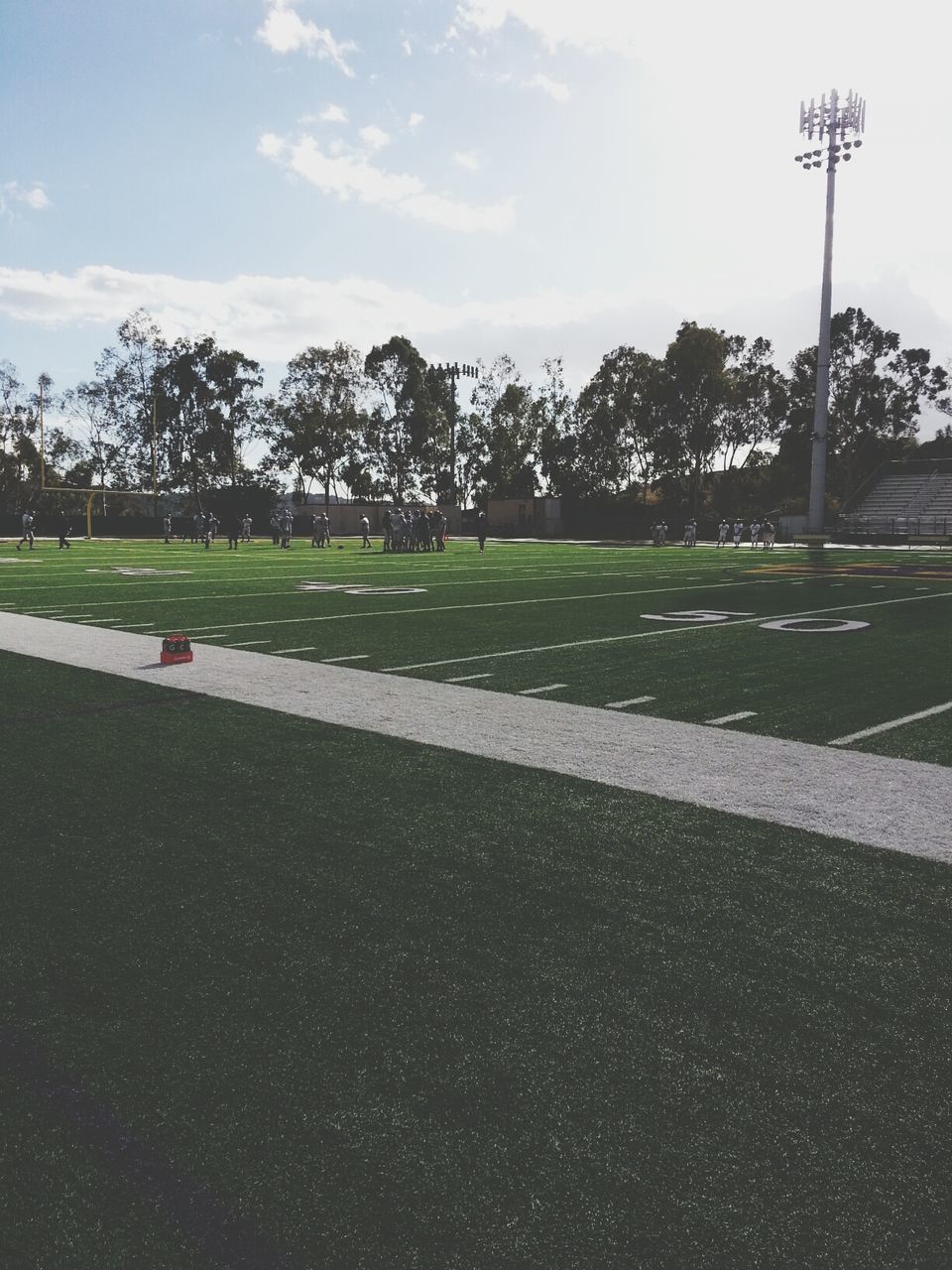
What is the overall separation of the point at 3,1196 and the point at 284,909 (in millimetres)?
1373

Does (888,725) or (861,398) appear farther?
(861,398)

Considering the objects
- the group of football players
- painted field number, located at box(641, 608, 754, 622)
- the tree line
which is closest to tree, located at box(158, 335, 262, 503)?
the tree line

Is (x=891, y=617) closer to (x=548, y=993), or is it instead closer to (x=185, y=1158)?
(x=548, y=993)

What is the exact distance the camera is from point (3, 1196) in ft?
6.34

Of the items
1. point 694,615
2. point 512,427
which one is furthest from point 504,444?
point 694,615

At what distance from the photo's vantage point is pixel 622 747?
552cm

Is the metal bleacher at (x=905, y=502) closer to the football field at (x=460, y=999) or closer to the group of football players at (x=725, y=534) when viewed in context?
the group of football players at (x=725, y=534)

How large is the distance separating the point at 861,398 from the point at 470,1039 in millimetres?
67111

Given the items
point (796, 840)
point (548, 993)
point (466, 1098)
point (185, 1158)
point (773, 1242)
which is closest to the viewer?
point (773, 1242)

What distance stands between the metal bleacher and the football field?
4895 cm

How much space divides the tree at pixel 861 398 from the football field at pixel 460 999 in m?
59.3

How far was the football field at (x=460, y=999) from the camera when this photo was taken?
1888mm

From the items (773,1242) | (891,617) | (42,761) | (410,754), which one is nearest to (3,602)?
(42,761)

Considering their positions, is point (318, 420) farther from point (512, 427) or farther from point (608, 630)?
point (608, 630)
